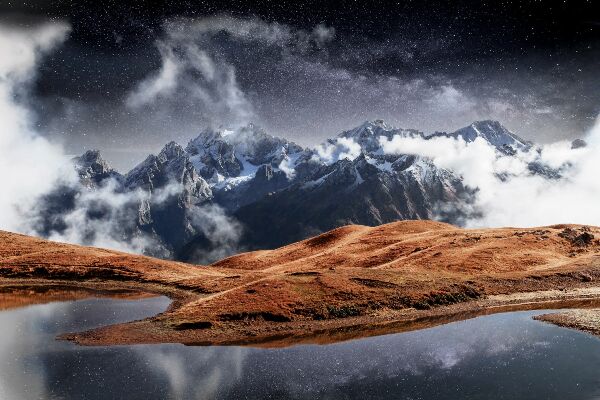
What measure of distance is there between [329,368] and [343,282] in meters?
25.0

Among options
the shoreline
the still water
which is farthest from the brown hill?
Result: the still water

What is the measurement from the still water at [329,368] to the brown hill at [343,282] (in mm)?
4198

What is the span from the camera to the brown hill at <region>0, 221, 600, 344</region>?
152 ft

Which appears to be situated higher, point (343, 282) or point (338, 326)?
point (343, 282)

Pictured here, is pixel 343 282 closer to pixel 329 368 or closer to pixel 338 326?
pixel 338 326

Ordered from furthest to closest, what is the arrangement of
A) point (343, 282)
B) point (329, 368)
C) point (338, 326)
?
point (343, 282)
point (338, 326)
point (329, 368)

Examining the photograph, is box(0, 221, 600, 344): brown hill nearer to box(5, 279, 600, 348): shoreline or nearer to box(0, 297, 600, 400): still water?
box(5, 279, 600, 348): shoreline

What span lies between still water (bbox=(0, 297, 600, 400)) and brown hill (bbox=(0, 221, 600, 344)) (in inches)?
165

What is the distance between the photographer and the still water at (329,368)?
1157 inches

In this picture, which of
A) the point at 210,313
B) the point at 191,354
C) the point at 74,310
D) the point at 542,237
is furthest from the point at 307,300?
the point at 542,237

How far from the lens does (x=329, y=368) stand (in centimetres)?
3394

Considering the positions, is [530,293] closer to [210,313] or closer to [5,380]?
[210,313]

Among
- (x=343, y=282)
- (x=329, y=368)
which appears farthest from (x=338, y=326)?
(x=329, y=368)

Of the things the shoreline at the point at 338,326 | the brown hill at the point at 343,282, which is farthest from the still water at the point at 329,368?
the brown hill at the point at 343,282
